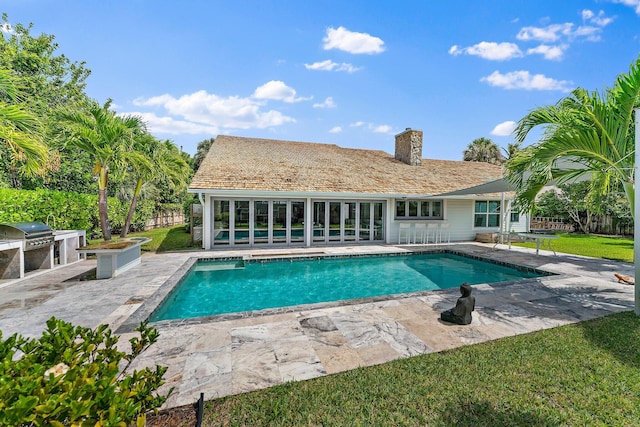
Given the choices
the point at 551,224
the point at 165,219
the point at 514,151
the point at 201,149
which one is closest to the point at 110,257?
the point at 165,219

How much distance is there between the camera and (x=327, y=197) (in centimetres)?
1413

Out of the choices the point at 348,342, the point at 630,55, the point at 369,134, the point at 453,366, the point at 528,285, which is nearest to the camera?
the point at 453,366

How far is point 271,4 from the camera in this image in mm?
10109

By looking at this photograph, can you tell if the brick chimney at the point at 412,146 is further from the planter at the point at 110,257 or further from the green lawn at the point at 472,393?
the planter at the point at 110,257

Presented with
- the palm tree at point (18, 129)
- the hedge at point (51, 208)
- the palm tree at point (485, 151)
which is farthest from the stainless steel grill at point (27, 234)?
the palm tree at point (485, 151)

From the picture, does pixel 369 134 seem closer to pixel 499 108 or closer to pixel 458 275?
pixel 499 108

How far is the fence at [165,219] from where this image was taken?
21739 millimetres

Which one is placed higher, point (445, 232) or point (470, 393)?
point (445, 232)

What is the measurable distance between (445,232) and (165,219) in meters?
21.8

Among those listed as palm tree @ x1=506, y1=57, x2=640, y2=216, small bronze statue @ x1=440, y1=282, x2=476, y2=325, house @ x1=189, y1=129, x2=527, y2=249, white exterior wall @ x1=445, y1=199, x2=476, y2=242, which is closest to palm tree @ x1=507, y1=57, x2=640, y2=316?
palm tree @ x1=506, y1=57, x2=640, y2=216

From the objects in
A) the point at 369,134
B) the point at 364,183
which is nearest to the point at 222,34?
the point at 364,183

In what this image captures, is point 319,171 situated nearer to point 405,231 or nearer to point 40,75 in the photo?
point 405,231

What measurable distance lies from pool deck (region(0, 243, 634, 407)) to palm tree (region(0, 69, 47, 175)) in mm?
2837

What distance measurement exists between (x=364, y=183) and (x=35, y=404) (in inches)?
564
